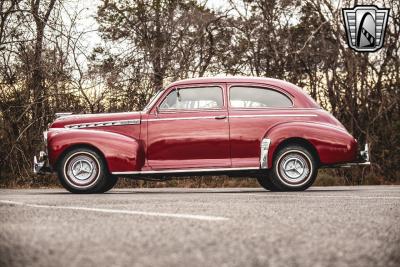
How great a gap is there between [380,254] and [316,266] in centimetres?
53

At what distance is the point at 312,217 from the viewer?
521 centimetres

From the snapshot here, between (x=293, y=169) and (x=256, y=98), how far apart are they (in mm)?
1160

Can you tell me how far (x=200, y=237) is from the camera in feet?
12.8

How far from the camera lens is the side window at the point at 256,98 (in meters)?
10.5

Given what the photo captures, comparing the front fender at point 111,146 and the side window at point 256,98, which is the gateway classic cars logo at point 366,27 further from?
the front fender at point 111,146

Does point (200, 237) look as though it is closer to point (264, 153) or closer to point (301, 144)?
point (264, 153)

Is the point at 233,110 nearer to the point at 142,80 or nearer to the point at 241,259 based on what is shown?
the point at 142,80

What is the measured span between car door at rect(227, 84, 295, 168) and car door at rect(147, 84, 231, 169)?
13 cm

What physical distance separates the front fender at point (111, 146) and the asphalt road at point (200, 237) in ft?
13.5

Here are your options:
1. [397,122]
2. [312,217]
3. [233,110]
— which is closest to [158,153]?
[233,110]

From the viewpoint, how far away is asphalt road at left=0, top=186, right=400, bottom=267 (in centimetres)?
319

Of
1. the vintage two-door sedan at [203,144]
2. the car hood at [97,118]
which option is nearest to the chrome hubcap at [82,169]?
the vintage two-door sedan at [203,144]

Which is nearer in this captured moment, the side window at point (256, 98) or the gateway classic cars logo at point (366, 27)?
the side window at point (256, 98)

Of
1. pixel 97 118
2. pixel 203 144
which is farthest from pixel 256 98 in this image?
pixel 97 118
